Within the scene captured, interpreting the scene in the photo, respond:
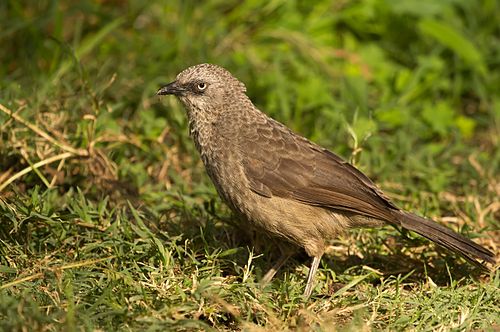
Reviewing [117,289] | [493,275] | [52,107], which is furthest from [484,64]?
[117,289]

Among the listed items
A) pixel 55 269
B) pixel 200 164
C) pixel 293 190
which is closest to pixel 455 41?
pixel 200 164

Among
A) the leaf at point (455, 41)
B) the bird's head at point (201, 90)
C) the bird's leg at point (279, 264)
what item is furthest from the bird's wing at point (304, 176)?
the leaf at point (455, 41)

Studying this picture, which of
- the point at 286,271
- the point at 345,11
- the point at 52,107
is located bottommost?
the point at 286,271

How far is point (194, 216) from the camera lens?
5.95 m

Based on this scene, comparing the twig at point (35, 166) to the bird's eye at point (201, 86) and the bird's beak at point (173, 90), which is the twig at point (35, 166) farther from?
the bird's eye at point (201, 86)

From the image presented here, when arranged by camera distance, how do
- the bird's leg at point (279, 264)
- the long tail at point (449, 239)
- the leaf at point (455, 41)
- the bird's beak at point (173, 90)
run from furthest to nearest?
the leaf at point (455, 41), the bird's beak at point (173, 90), the bird's leg at point (279, 264), the long tail at point (449, 239)

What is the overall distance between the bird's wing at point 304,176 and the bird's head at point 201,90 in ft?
1.06

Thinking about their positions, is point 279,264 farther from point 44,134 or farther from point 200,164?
point 44,134

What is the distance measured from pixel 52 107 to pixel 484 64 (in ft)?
14.7

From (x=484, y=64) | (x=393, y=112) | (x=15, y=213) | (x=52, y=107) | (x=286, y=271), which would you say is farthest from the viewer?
(x=484, y=64)

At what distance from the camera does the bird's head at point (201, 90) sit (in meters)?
5.60

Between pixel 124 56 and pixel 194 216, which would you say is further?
pixel 124 56

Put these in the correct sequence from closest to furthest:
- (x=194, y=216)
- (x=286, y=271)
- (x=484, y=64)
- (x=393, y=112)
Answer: (x=286, y=271), (x=194, y=216), (x=393, y=112), (x=484, y=64)

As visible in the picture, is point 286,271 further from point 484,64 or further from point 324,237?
point 484,64
